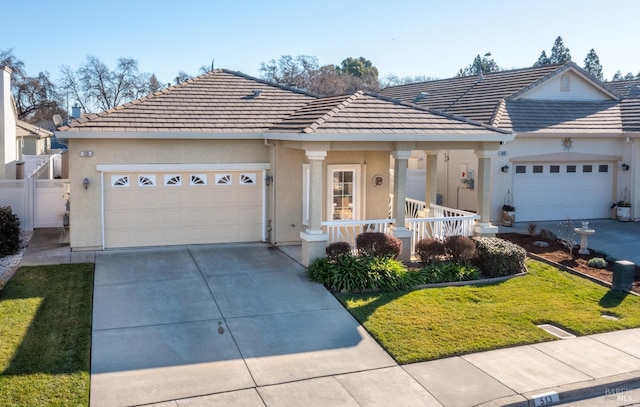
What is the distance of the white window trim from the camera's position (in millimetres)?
15203

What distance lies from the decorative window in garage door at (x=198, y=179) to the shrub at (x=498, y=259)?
6.65m

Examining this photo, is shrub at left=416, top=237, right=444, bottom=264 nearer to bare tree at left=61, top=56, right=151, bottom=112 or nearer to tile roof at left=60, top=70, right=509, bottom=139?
tile roof at left=60, top=70, right=509, bottom=139

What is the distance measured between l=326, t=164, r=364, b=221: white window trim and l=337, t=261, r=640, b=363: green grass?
421cm


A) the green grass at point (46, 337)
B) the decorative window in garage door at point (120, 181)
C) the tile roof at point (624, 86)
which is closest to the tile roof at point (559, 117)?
the tile roof at point (624, 86)

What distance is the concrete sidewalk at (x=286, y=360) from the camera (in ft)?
24.3

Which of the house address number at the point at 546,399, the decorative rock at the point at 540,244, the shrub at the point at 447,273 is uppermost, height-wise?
the decorative rock at the point at 540,244

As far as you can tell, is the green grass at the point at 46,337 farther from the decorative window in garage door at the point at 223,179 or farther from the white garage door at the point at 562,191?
the white garage door at the point at 562,191

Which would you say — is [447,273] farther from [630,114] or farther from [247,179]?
[630,114]

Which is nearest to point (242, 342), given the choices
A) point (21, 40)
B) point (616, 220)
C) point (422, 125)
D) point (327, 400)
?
point (327, 400)

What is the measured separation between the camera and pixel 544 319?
1029 centimetres

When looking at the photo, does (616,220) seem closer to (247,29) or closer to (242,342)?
(242,342)

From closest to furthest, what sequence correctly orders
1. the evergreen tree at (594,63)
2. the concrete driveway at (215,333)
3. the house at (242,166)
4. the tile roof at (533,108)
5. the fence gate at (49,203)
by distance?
the concrete driveway at (215,333) → the house at (242,166) → the fence gate at (49,203) → the tile roof at (533,108) → the evergreen tree at (594,63)

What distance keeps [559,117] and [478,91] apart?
3.63 meters

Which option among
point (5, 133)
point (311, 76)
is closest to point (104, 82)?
point (311, 76)
